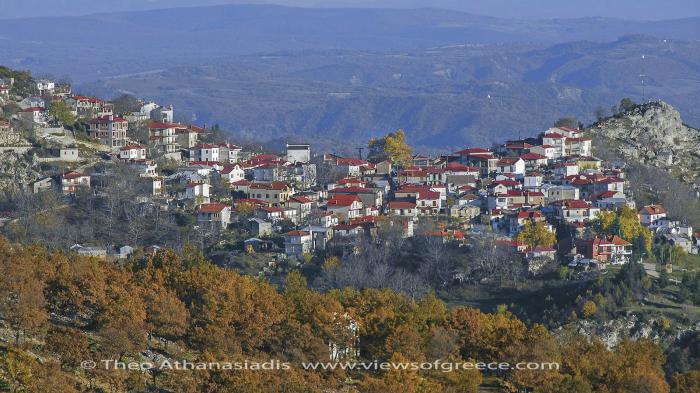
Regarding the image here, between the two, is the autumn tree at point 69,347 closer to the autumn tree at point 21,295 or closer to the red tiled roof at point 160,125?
the autumn tree at point 21,295

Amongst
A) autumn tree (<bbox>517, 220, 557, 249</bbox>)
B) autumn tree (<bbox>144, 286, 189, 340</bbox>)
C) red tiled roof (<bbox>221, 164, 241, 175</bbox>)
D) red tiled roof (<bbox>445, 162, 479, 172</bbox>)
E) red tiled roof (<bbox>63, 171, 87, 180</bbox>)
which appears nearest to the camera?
autumn tree (<bbox>144, 286, 189, 340</bbox>)

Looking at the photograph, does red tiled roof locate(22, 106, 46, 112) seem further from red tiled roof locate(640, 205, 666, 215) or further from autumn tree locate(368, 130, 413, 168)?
red tiled roof locate(640, 205, 666, 215)

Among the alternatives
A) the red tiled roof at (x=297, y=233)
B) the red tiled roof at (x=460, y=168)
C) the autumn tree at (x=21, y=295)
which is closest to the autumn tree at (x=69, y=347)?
the autumn tree at (x=21, y=295)

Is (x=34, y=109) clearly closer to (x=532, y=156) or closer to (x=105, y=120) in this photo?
(x=105, y=120)

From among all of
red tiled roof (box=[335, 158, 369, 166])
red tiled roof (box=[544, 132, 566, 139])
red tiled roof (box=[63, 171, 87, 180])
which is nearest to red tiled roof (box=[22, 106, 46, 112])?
red tiled roof (box=[63, 171, 87, 180])

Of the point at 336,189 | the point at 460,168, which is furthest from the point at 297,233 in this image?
the point at 460,168
